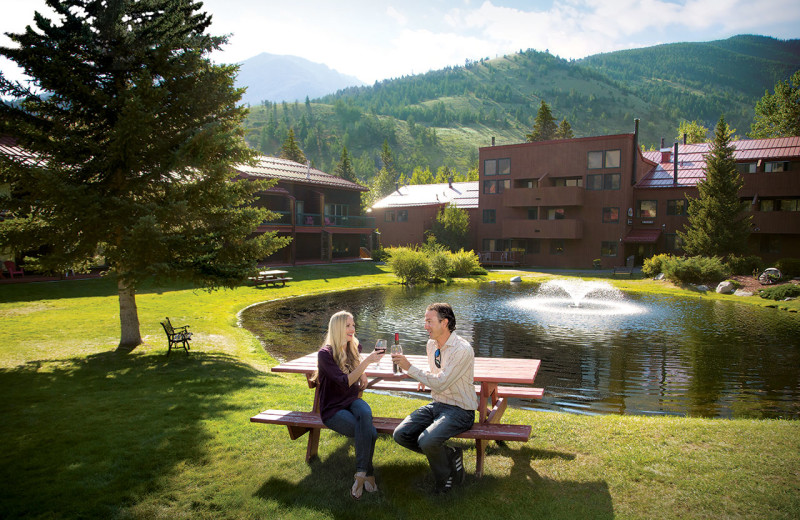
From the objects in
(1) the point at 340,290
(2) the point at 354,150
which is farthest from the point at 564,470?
(2) the point at 354,150

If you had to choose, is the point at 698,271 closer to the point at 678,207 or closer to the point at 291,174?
the point at 678,207

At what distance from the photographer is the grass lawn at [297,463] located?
4730 mm

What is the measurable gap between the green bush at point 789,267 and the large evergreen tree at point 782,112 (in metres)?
33.6

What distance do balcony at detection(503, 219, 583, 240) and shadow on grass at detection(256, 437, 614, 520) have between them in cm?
4004

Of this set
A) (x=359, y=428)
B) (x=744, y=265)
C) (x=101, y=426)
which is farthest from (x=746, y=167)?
(x=101, y=426)

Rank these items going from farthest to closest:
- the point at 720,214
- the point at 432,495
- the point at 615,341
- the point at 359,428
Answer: the point at 720,214 < the point at 615,341 < the point at 359,428 < the point at 432,495

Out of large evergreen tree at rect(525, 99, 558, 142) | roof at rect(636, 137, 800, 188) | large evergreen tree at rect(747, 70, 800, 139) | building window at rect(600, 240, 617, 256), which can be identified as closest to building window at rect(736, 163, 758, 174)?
roof at rect(636, 137, 800, 188)

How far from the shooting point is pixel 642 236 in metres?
41.7

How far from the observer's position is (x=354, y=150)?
188m

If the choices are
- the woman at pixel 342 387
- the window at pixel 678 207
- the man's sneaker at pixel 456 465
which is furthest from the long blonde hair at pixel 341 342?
the window at pixel 678 207

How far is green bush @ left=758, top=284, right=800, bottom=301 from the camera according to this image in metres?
23.5

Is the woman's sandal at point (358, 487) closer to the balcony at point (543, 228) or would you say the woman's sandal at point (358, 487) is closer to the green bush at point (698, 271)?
the green bush at point (698, 271)

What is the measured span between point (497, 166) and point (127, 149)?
42.4 m

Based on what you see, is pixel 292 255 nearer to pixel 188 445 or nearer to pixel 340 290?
pixel 340 290
